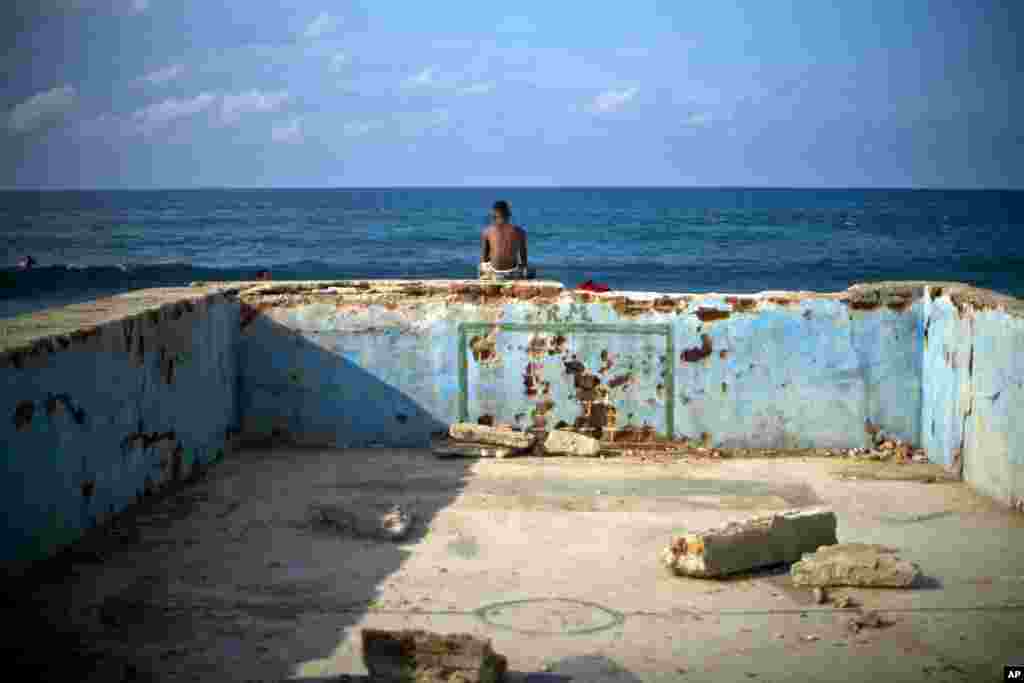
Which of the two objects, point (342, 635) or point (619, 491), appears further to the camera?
point (619, 491)

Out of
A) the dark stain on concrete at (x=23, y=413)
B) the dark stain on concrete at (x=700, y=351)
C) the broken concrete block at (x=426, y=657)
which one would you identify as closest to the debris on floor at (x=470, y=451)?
the dark stain on concrete at (x=700, y=351)

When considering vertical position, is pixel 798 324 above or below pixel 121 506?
above

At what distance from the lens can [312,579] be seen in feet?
18.1

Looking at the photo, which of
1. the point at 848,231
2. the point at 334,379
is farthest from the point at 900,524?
the point at 848,231

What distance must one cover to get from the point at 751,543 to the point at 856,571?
489 mm

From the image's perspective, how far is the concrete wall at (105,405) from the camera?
5.25 meters

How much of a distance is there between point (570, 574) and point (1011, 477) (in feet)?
8.83

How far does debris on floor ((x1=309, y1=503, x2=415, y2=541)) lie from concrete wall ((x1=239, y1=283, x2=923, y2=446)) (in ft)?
6.50

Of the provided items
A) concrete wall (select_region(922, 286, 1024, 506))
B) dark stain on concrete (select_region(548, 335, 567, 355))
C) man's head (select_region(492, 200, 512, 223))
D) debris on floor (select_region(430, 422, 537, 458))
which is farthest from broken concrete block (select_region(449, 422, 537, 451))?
concrete wall (select_region(922, 286, 1024, 506))

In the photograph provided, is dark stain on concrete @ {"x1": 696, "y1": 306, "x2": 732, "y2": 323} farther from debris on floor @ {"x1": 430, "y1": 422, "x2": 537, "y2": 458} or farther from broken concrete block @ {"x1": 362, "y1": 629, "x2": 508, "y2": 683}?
broken concrete block @ {"x1": 362, "y1": 629, "x2": 508, "y2": 683}

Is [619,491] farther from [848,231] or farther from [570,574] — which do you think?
[848,231]

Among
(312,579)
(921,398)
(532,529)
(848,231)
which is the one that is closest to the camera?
(312,579)

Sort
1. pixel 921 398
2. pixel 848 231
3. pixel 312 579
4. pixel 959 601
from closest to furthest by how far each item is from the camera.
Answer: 1. pixel 959 601
2. pixel 312 579
3. pixel 921 398
4. pixel 848 231

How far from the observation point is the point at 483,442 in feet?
27.0
